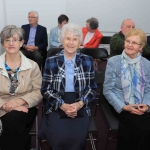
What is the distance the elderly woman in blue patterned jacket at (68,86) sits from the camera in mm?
1726

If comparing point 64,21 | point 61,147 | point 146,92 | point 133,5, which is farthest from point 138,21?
point 61,147

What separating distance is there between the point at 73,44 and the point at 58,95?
0.50 m

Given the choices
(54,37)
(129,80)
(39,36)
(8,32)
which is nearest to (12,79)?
(8,32)

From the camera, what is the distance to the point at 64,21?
168 inches

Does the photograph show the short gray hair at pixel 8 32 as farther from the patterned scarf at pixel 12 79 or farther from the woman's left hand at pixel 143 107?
the woman's left hand at pixel 143 107

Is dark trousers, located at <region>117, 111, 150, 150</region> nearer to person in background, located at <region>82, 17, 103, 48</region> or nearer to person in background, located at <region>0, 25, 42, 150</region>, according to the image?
person in background, located at <region>0, 25, 42, 150</region>

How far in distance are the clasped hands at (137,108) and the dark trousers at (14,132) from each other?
0.93 m

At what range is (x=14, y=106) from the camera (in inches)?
68.8

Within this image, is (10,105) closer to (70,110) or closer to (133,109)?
(70,110)

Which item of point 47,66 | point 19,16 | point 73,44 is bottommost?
point 47,66

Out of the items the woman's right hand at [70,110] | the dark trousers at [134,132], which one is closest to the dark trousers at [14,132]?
the woman's right hand at [70,110]

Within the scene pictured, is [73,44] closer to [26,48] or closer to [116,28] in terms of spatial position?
[26,48]

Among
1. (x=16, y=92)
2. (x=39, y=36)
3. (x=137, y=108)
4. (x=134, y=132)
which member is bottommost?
(x=134, y=132)

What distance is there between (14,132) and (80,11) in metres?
4.24
